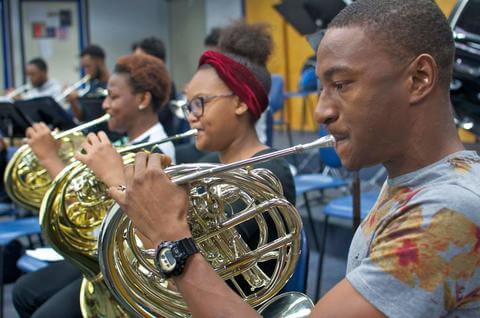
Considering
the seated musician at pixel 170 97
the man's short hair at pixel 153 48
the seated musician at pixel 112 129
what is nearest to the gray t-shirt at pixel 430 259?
the seated musician at pixel 112 129

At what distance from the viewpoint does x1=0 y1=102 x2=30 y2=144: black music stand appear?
13.0 ft

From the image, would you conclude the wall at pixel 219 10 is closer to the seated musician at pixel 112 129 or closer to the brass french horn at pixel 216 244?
the seated musician at pixel 112 129

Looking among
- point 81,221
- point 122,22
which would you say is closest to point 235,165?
point 81,221

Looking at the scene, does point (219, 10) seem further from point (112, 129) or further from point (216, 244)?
point (216, 244)

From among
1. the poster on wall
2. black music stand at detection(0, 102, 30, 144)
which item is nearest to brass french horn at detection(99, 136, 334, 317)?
black music stand at detection(0, 102, 30, 144)

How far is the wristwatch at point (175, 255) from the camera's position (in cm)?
104

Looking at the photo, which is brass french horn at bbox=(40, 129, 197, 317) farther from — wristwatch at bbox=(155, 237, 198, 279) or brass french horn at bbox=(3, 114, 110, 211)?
wristwatch at bbox=(155, 237, 198, 279)

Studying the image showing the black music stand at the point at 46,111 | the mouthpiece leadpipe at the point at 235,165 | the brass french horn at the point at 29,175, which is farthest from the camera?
the black music stand at the point at 46,111

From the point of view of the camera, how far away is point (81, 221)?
6.75 ft

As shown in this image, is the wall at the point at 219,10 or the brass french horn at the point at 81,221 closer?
the brass french horn at the point at 81,221

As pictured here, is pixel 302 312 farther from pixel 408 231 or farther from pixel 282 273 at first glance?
pixel 408 231

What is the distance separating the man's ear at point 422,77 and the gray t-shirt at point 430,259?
134 millimetres

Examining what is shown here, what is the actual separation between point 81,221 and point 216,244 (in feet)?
2.60

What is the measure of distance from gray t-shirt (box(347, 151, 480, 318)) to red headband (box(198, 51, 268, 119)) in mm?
1173
